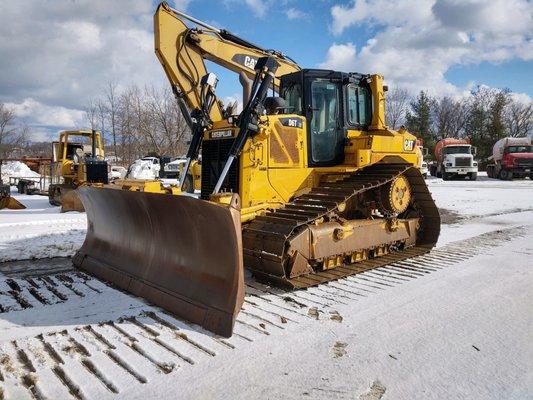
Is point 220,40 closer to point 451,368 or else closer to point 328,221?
point 328,221

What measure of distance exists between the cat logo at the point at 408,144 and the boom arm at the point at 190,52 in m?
2.43

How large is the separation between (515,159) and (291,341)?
29.6 metres

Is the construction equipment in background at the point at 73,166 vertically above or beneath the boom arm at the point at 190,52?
beneath

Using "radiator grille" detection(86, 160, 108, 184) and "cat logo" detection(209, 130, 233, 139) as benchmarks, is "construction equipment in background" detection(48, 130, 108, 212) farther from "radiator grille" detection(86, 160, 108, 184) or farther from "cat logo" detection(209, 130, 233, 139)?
"cat logo" detection(209, 130, 233, 139)

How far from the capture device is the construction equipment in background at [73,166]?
13.5m

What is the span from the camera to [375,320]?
157 inches

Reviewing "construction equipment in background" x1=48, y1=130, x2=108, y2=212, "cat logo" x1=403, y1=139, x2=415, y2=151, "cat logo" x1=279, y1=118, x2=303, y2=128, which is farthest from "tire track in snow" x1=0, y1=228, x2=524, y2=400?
"construction equipment in background" x1=48, y1=130, x2=108, y2=212

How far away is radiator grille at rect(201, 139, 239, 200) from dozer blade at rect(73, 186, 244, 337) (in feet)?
4.66

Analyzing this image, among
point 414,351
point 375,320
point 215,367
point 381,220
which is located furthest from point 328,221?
point 215,367

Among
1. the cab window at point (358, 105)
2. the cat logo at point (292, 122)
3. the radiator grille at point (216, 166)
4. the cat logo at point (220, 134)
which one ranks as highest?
the cab window at point (358, 105)

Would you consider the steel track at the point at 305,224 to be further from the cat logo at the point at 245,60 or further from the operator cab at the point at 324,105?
the cat logo at the point at 245,60

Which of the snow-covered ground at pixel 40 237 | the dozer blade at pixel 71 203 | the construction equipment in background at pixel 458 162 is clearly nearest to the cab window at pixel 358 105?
the snow-covered ground at pixel 40 237

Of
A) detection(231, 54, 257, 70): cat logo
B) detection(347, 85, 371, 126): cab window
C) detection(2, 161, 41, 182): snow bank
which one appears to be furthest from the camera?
detection(2, 161, 41, 182): snow bank

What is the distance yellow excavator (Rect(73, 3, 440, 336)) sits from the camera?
4109 mm
